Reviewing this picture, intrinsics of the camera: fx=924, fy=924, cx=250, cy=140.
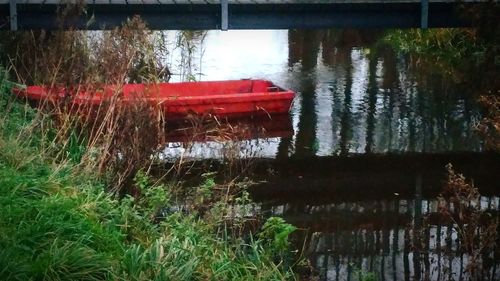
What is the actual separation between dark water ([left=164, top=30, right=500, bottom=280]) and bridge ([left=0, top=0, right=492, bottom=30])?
5.56 feet

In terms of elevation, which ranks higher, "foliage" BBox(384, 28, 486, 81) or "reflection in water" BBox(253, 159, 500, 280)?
"foliage" BBox(384, 28, 486, 81)

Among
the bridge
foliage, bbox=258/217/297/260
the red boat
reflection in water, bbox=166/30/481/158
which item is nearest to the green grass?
foliage, bbox=258/217/297/260

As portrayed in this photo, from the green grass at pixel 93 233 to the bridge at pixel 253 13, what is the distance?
5304 millimetres

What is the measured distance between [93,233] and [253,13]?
8.44m

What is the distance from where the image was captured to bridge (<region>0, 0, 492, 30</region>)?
14.0 metres

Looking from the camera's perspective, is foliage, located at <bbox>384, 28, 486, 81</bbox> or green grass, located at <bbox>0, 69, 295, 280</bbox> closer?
green grass, located at <bbox>0, 69, 295, 280</bbox>

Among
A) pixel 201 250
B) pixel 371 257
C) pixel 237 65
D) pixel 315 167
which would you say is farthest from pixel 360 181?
pixel 237 65

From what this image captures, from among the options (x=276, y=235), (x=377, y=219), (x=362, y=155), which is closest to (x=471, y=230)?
(x=276, y=235)

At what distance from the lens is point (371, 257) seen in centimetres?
896

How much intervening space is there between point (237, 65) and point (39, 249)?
14.9 metres

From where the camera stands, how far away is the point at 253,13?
1452 cm

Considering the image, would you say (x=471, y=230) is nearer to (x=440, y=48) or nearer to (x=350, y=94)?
(x=350, y=94)

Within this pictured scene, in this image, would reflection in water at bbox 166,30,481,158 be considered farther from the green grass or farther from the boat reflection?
the green grass

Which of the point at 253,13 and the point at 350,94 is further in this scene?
the point at 350,94
